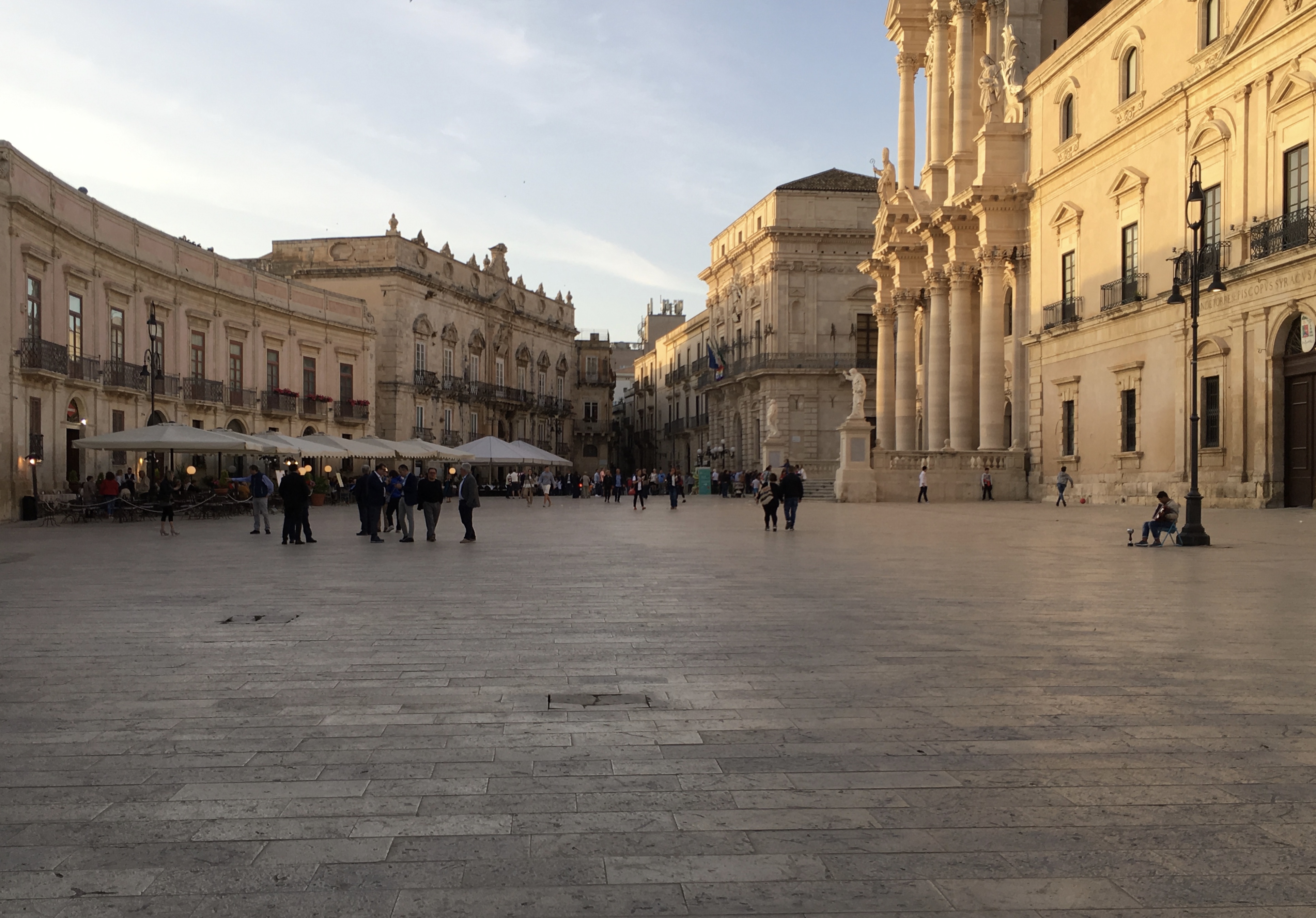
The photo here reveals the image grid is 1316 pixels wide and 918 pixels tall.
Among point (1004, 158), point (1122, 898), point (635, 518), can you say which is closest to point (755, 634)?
point (1122, 898)

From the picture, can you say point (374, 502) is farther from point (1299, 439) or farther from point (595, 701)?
point (1299, 439)

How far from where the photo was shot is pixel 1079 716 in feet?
17.2

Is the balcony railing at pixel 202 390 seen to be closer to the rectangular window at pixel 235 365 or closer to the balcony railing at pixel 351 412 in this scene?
the rectangular window at pixel 235 365

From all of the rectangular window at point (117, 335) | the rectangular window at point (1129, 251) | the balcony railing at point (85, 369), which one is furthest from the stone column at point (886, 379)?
the balcony railing at point (85, 369)

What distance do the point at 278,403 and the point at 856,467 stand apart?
22.3 m

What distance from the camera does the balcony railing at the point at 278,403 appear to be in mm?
43938

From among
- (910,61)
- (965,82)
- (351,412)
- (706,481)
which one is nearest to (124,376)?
(351,412)

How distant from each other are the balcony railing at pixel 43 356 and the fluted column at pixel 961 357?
86.1ft

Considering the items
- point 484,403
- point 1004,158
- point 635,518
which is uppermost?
point 1004,158

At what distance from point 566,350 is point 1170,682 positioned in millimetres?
73932

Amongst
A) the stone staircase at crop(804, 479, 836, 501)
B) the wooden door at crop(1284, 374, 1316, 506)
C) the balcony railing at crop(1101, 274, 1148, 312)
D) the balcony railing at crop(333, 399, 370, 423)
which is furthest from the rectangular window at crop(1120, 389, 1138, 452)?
the balcony railing at crop(333, 399, 370, 423)

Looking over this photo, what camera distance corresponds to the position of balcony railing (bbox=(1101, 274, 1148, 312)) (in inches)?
1145

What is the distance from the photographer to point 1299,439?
77.3 ft

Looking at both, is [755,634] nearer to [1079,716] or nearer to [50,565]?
[1079,716]
